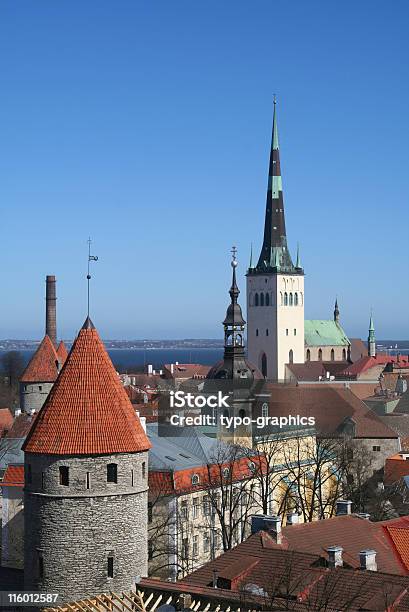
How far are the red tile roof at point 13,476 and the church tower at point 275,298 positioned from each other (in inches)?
3223

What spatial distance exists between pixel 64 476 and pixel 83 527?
126 centimetres

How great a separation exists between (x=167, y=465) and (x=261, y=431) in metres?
13.1

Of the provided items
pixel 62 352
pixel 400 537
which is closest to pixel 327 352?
pixel 62 352

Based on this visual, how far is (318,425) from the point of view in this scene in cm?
6444

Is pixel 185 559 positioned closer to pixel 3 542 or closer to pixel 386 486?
pixel 3 542

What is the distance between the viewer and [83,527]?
24.7 metres

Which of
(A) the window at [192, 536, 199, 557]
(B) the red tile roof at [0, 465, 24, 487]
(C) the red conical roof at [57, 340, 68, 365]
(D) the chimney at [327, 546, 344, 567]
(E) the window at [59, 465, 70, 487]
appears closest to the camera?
(E) the window at [59, 465, 70, 487]

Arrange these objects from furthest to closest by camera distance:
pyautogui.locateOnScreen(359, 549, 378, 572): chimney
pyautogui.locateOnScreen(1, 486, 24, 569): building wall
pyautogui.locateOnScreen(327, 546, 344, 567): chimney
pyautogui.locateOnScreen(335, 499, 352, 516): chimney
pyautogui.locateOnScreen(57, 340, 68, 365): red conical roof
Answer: pyautogui.locateOnScreen(57, 340, 68, 365): red conical roof → pyautogui.locateOnScreen(1, 486, 24, 569): building wall → pyautogui.locateOnScreen(335, 499, 352, 516): chimney → pyautogui.locateOnScreen(359, 549, 378, 572): chimney → pyautogui.locateOnScreen(327, 546, 344, 567): chimney

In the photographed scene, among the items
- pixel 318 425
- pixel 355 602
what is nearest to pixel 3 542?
pixel 355 602

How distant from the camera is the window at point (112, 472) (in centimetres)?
2533

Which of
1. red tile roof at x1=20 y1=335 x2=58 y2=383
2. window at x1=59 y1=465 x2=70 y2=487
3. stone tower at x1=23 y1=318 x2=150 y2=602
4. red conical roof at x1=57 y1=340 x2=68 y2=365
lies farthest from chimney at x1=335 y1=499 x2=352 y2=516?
red conical roof at x1=57 y1=340 x2=68 y2=365

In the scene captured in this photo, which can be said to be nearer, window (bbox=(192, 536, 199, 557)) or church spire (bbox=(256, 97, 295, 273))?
window (bbox=(192, 536, 199, 557))

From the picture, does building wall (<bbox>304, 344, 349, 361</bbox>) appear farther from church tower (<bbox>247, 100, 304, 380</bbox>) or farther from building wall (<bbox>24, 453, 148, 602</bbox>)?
building wall (<bbox>24, 453, 148, 602</bbox>)

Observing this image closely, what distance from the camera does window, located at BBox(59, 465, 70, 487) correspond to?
25.1m
